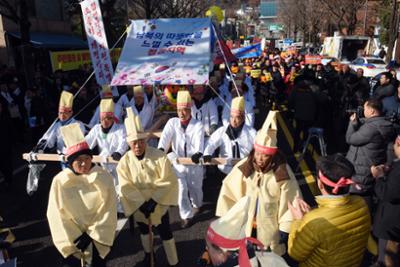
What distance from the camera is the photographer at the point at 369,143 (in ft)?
13.9

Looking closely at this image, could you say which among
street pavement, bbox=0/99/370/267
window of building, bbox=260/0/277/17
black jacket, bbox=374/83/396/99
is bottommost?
street pavement, bbox=0/99/370/267

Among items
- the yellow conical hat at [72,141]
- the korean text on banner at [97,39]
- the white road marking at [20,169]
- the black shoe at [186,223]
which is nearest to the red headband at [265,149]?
the yellow conical hat at [72,141]

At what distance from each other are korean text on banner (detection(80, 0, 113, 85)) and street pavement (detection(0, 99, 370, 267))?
2252mm

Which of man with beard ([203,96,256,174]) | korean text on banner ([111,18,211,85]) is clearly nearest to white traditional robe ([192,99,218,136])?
korean text on banner ([111,18,211,85])

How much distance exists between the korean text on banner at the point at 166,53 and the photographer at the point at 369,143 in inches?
102

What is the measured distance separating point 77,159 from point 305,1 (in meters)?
48.5

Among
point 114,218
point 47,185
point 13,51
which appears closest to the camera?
point 114,218

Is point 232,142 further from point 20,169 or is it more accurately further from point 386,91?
point 20,169

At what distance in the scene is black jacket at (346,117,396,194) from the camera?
424 cm

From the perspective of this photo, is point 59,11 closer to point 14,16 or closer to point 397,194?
point 14,16

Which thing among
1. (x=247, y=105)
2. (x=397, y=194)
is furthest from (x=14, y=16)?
(x=397, y=194)

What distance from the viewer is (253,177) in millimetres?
3029

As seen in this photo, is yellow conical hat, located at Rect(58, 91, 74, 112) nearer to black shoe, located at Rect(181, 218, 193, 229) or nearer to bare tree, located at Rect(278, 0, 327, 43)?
black shoe, located at Rect(181, 218, 193, 229)

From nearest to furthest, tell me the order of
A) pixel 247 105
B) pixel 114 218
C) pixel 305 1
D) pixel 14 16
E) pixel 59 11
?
1. pixel 114 218
2. pixel 247 105
3. pixel 14 16
4. pixel 59 11
5. pixel 305 1
